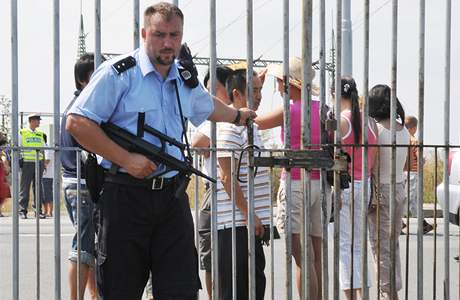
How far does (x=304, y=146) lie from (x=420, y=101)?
0.70 meters

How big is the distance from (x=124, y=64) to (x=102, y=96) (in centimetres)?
19

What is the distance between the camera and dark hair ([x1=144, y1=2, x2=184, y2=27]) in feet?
13.2

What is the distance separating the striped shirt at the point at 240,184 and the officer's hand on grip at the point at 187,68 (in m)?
0.53

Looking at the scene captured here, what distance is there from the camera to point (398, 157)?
228 inches

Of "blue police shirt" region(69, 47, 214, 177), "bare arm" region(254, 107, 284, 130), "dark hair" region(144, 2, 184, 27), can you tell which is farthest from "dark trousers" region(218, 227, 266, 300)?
"dark hair" region(144, 2, 184, 27)

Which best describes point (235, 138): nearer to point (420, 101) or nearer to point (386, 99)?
point (420, 101)

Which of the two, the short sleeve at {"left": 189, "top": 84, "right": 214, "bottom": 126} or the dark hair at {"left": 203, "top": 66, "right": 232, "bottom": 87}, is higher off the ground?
the dark hair at {"left": 203, "top": 66, "right": 232, "bottom": 87}

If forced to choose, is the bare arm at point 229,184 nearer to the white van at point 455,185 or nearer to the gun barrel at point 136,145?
the gun barrel at point 136,145

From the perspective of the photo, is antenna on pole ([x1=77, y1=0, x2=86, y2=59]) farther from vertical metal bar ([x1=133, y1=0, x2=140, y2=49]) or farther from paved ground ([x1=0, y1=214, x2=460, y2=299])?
paved ground ([x1=0, y1=214, x2=460, y2=299])

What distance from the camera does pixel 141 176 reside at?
12.9 ft

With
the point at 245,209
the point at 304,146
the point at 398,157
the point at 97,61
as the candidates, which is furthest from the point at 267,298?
the point at 97,61

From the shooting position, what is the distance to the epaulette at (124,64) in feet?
13.1

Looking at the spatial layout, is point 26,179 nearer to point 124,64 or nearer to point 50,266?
point 50,266

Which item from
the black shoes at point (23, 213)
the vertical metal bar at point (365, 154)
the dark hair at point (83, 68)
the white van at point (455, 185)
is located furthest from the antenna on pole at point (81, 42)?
the black shoes at point (23, 213)
